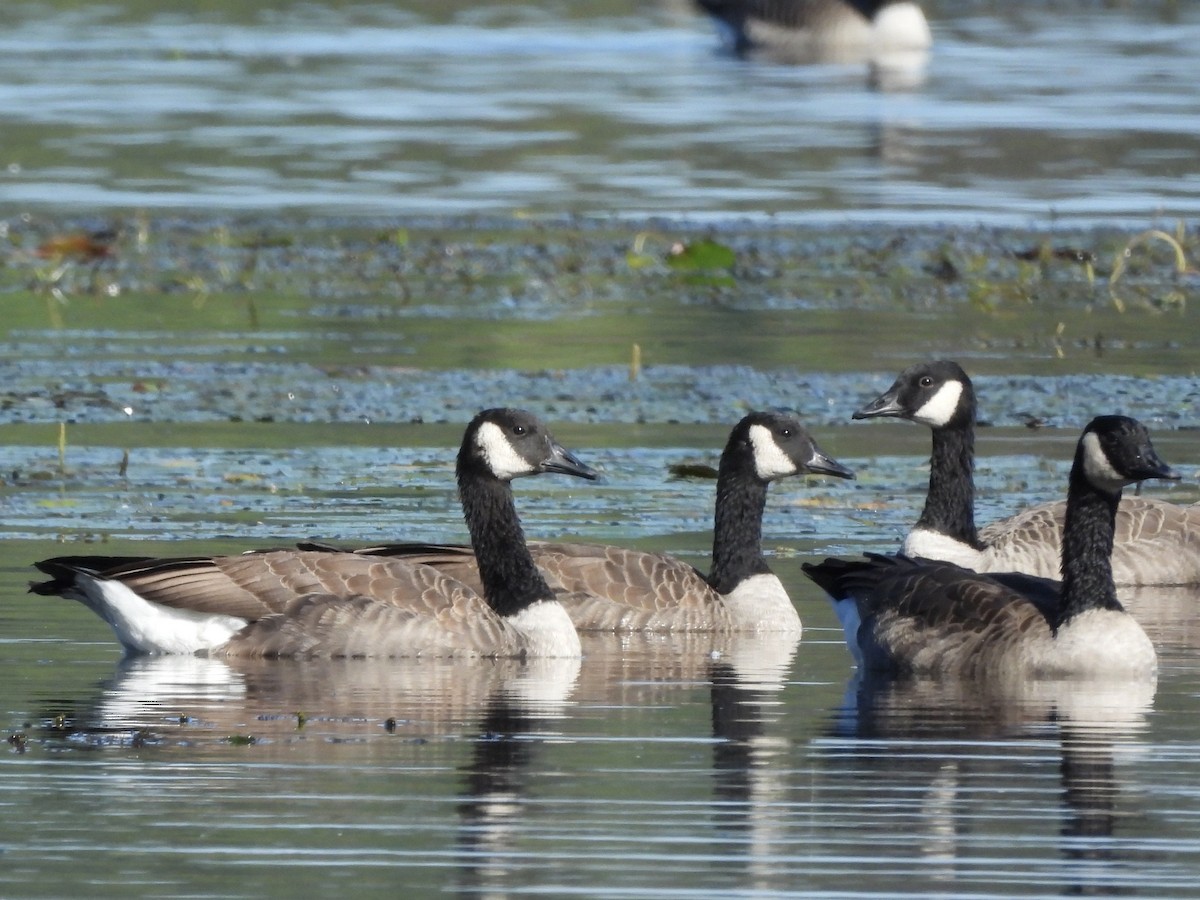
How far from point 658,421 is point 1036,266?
704cm

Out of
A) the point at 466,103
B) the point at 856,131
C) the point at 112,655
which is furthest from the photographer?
the point at 466,103

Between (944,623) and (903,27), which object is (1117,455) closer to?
(944,623)

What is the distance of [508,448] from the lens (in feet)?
45.0

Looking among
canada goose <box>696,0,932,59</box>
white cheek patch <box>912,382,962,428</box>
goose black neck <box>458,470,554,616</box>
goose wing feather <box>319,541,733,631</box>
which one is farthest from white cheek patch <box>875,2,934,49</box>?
goose black neck <box>458,470,554,616</box>

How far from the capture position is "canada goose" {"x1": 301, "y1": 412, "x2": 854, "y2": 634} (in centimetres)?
1407

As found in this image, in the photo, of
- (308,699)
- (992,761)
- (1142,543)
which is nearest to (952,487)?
(1142,543)

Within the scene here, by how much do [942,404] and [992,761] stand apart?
605 centimetres

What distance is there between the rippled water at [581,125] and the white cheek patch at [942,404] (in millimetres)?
11920

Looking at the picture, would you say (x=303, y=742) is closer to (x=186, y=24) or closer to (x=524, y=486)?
(x=524, y=486)

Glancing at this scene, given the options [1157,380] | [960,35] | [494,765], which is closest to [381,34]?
[960,35]

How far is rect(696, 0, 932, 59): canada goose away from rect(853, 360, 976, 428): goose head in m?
32.1

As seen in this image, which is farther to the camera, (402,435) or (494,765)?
(402,435)

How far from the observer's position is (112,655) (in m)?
12.6

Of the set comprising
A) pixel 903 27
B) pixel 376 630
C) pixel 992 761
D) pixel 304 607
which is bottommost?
pixel 992 761
